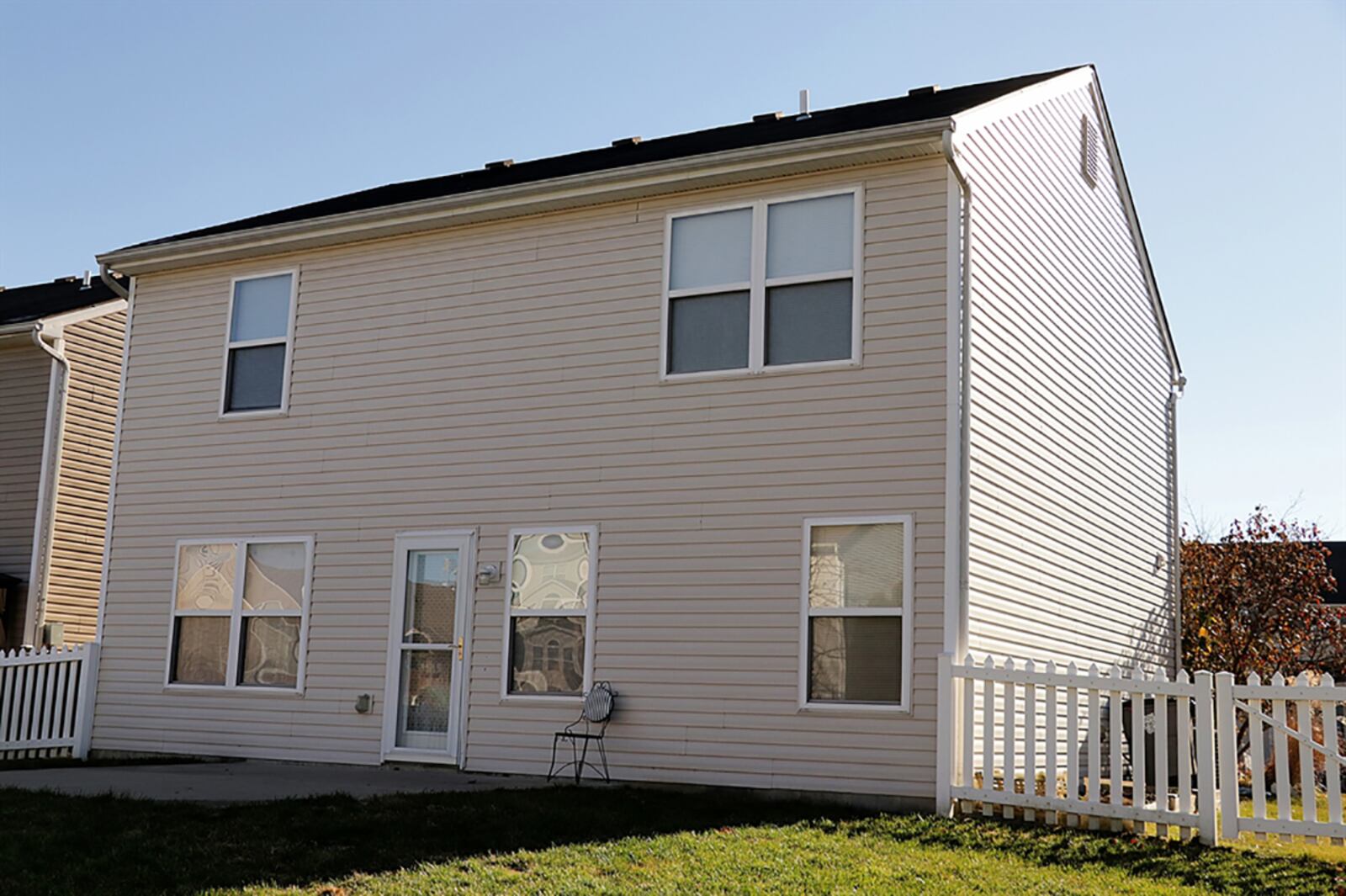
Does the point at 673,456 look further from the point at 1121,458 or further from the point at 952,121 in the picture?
the point at 1121,458

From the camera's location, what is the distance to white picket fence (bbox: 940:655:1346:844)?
8.89 meters

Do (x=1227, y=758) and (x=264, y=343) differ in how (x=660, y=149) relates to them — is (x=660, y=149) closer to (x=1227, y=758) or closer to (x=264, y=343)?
(x=264, y=343)

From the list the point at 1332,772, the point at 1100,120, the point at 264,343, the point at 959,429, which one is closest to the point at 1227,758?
the point at 1332,772

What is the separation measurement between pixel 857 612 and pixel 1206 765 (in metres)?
2.79

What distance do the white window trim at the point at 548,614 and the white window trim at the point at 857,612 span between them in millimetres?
1948

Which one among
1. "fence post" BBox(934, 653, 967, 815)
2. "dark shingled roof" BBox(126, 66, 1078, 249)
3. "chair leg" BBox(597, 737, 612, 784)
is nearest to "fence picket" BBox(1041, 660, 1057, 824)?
"fence post" BBox(934, 653, 967, 815)

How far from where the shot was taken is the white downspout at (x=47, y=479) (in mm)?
18031

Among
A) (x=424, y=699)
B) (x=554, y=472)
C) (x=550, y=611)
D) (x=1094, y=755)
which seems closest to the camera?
(x=1094, y=755)

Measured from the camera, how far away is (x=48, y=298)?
21500 millimetres

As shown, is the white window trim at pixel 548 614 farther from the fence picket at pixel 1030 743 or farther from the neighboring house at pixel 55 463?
the neighboring house at pixel 55 463

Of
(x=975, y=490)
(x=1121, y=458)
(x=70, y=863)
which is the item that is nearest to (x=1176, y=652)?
(x=1121, y=458)

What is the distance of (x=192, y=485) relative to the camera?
1433cm

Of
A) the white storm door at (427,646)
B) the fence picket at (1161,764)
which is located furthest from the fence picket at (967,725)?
the white storm door at (427,646)

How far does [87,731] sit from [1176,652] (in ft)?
42.7
